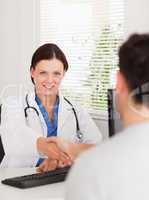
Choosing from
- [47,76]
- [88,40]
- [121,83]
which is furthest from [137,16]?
[121,83]

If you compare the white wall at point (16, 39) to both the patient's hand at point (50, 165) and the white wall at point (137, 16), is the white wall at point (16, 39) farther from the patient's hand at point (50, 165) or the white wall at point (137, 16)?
the patient's hand at point (50, 165)

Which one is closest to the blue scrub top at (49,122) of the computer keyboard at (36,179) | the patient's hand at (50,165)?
the patient's hand at (50,165)

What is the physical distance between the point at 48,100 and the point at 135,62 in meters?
1.73

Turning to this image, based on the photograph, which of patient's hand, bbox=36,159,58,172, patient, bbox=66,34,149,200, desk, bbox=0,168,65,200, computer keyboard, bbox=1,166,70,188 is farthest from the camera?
patient's hand, bbox=36,159,58,172

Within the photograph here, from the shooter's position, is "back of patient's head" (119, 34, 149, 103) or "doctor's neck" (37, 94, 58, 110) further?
"doctor's neck" (37, 94, 58, 110)

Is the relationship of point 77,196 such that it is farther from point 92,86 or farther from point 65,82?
point 65,82

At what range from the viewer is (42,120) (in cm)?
264

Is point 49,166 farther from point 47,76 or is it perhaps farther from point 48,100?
point 47,76

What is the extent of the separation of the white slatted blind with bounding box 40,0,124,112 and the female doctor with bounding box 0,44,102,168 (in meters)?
0.37

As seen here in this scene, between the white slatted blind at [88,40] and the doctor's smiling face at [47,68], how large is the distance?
1.39ft

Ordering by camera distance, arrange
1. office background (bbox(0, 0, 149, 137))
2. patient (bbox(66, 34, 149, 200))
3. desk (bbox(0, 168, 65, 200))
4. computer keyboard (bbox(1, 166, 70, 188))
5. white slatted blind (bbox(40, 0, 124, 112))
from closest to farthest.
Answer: patient (bbox(66, 34, 149, 200)) < desk (bbox(0, 168, 65, 200)) < computer keyboard (bbox(1, 166, 70, 188)) < white slatted blind (bbox(40, 0, 124, 112)) < office background (bbox(0, 0, 149, 137))

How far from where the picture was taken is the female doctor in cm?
252

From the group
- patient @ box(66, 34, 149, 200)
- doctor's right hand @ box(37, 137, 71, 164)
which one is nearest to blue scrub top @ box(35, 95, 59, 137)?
doctor's right hand @ box(37, 137, 71, 164)

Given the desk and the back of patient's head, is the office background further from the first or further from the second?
the back of patient's head
